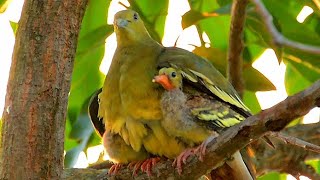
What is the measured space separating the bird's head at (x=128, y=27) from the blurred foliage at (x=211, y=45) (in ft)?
0.40

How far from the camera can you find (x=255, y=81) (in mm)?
2262

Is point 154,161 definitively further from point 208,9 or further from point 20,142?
point 208,9

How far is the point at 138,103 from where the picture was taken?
73.8 inches

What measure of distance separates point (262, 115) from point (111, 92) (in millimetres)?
654

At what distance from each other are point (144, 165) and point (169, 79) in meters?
0.19

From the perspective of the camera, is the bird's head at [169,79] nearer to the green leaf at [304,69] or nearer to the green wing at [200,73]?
the green wing at [200,73]

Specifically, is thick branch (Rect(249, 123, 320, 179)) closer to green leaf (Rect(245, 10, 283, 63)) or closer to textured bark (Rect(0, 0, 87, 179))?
green leaf (Rect(245, 10, 283, 63))

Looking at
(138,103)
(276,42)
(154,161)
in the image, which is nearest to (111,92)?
(138,103)

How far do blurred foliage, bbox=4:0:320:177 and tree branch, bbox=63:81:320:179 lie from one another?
22.2 inches

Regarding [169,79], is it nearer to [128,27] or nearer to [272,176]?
[128,27]

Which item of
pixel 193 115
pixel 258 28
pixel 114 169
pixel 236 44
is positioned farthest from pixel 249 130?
pixel 258 28

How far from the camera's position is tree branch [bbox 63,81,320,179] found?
1.30 meters

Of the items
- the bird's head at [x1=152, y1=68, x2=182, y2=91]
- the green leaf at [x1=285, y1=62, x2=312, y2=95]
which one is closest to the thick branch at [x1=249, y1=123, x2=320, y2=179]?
the green leaf at [x1=285, y1=62, x2=312, y2=95]

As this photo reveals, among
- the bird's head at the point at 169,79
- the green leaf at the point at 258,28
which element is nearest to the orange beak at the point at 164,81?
the bird's head at the point at 169,79
